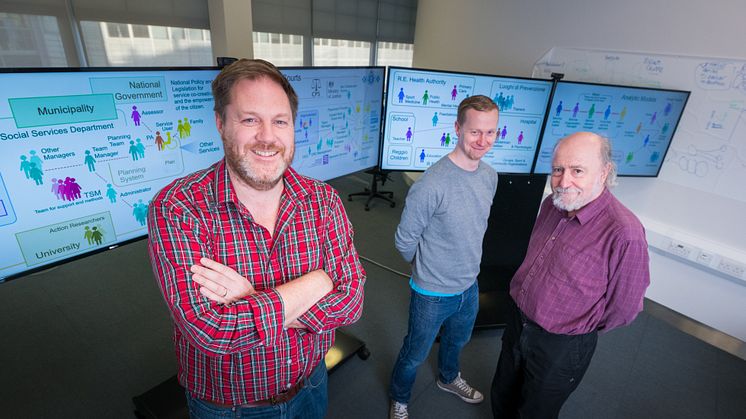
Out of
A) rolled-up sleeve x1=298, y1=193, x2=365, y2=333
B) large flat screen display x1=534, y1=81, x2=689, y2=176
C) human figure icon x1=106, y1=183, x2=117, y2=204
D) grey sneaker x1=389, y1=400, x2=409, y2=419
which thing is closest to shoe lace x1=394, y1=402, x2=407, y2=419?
grey sneaker x1=389, y1=400, x2=409, y2=419

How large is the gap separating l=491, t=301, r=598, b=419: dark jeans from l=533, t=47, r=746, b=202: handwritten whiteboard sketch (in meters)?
2.04

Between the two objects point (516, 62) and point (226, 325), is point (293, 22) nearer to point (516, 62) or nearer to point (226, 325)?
point (516, 62)

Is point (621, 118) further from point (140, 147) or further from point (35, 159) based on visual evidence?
point (35, 159)

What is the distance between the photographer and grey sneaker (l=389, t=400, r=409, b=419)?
6.37 feet

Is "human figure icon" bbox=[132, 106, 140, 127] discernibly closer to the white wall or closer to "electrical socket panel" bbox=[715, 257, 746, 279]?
the white wall

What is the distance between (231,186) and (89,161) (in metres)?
0.66

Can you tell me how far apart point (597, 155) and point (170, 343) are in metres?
2.57

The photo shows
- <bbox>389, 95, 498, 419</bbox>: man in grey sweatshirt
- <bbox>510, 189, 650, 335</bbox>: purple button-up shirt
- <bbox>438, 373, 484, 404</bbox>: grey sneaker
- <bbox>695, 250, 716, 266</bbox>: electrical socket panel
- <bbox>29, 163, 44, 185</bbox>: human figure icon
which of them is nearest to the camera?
<bbox>29, 163, 44, 185</bbox>: human figure icon

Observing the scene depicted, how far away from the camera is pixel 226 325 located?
916 millimetres

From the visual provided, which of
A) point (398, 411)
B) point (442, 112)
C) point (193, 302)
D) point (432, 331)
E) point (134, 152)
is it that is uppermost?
point (442, 112)

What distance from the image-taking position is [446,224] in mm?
1613

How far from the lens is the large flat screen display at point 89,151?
1.15 meters

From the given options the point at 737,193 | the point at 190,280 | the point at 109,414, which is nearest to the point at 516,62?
the point at 737,193

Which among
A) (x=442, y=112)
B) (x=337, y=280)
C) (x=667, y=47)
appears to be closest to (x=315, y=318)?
(x=337, y=280)
